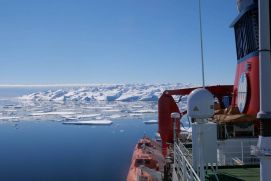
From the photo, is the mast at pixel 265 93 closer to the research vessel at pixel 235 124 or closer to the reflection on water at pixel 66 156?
the research vessel at pixel 235 124

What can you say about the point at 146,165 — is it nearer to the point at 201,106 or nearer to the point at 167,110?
the point at 167,110

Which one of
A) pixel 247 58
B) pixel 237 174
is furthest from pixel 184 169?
pixel 247 58

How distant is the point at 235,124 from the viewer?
9719 mm

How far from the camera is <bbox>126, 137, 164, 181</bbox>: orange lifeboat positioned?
14150 mm

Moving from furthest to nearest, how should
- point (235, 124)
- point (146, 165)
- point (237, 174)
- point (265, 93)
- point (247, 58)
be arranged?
point (146, 165) → point (247, 58) → point (235, 124) → point (237, 174) → point (265, 93)

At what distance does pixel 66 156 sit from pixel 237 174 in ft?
92.2

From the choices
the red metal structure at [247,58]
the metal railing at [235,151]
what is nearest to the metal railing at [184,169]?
the metal railing at [235,151]

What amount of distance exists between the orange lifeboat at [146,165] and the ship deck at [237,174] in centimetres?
582

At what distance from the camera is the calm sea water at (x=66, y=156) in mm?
26656

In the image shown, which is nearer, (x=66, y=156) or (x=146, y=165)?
(x=146, y=165)

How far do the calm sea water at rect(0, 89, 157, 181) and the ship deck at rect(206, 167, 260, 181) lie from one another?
1851cm

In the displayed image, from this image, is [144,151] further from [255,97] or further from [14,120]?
[14,120]

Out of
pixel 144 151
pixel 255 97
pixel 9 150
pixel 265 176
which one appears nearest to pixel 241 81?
pixel 255 97

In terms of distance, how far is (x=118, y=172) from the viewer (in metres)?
27.1
